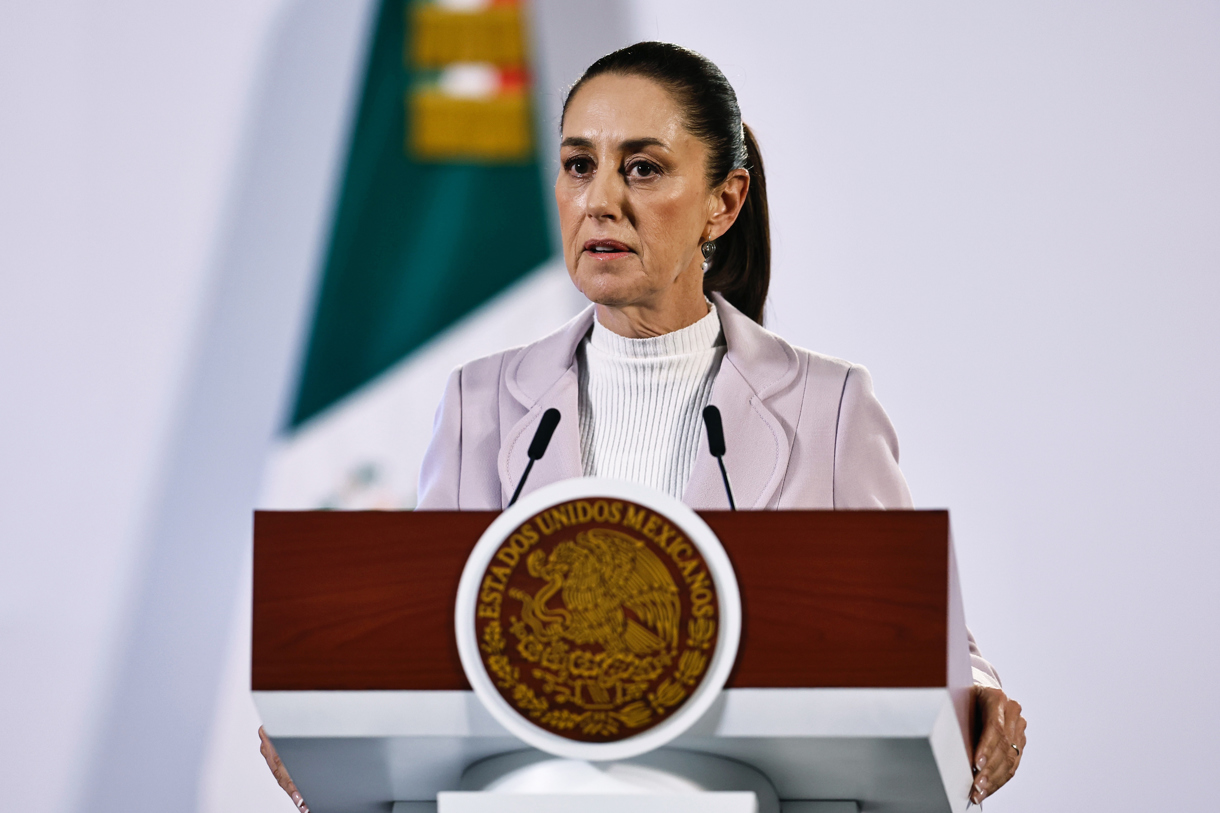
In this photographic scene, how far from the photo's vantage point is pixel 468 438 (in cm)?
180

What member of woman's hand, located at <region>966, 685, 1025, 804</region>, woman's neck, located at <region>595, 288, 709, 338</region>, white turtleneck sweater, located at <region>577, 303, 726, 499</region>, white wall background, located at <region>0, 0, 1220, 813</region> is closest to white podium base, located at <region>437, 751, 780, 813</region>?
woman's hand, located at <region>966, 685, 1025, 804</region>

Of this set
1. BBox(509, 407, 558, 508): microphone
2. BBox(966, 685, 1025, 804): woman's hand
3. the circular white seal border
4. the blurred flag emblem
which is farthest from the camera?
the blurred flag emblem

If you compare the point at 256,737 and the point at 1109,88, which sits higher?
the point at 1109,88

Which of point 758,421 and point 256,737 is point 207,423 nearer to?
point 256,737

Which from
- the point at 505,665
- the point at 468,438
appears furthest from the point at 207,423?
the point at 505,665

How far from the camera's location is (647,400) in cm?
184

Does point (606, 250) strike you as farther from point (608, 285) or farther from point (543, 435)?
point (543, 435)

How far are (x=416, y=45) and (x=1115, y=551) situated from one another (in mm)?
1982

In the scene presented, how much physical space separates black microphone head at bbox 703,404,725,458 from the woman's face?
37 centimetres

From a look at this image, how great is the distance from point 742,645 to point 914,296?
1.89m

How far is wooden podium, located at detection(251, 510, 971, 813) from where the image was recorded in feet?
3.14

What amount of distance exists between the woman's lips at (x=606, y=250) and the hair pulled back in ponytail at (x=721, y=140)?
0.20 meters

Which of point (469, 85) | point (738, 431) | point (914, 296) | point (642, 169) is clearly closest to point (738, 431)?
point (738, 431)

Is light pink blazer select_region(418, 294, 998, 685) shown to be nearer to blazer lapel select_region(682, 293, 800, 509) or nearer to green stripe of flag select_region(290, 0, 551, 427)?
blazer lapel select_region(682, 293, 800, 509)
